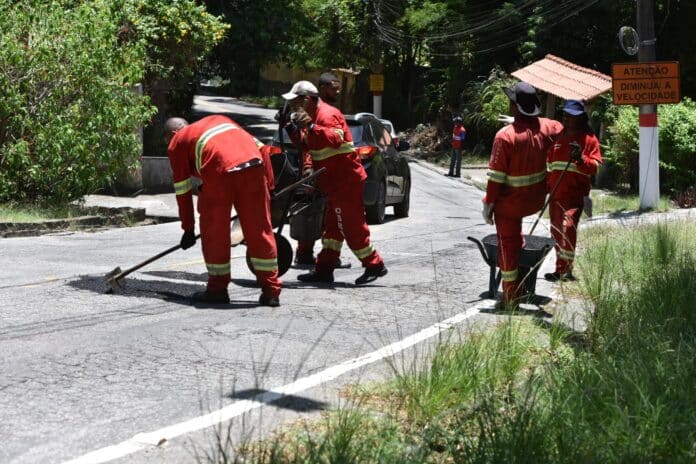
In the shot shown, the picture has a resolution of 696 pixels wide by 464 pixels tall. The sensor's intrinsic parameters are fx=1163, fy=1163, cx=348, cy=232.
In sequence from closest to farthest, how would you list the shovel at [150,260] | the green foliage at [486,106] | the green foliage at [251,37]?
the shovel at [150,260] < the green foliage at [251,37] < the green foliage at [486,106]

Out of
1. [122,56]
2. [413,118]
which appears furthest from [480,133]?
[122,56]

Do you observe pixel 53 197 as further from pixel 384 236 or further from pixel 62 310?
pixel 62 310

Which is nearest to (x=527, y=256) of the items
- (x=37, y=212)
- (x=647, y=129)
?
(x=37, y=212)

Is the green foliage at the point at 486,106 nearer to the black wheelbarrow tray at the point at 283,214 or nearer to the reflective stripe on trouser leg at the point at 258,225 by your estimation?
the black wheelbarrow tray at the point at 283,214

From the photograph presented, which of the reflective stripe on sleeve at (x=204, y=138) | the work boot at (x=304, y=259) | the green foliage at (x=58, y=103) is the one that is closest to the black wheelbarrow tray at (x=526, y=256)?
the reflective stripe on sleeve at (x=204, y=138)

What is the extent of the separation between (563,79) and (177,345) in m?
17.2

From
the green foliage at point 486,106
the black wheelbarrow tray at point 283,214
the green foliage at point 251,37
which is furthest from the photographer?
the green foliage at point 486,106

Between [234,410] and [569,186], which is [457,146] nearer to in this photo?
[569,186]

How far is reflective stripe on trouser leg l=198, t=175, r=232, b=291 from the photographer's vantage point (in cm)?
865

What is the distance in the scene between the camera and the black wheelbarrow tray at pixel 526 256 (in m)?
8.73

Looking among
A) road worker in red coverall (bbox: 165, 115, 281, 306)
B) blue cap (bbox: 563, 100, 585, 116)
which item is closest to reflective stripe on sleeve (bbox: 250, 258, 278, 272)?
road worker in red coverall (bbox: 165, 115, 281, 306)

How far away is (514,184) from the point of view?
862 cm

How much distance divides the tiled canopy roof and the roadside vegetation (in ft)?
49.8

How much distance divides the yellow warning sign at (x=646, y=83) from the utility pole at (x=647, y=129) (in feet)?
1.73
